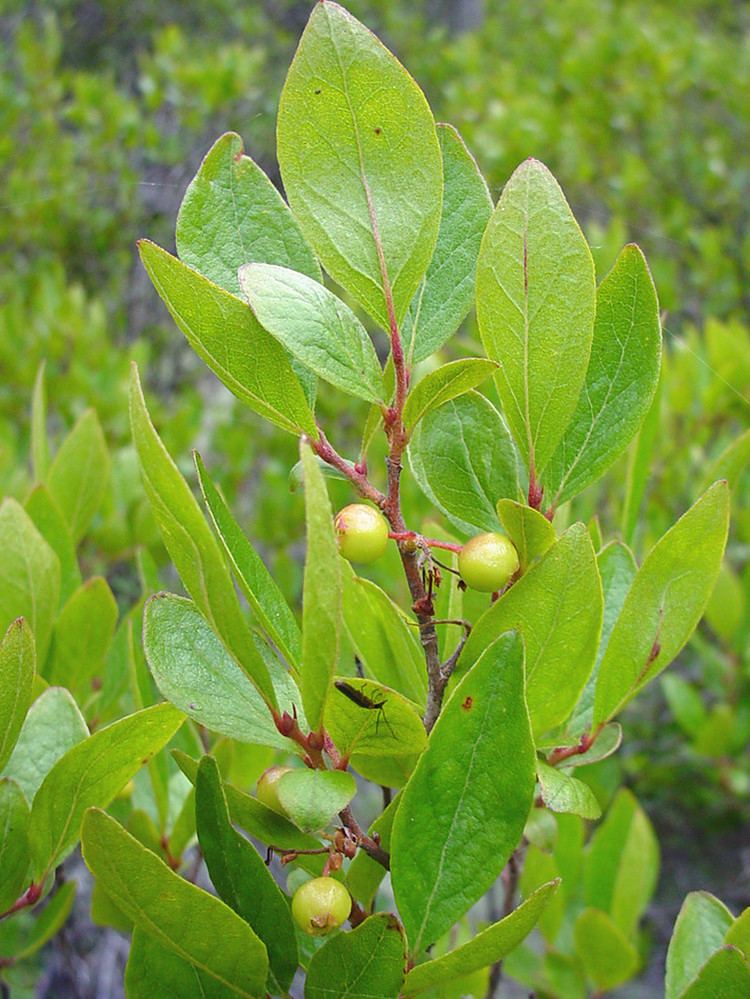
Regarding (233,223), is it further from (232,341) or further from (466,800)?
(466,800)

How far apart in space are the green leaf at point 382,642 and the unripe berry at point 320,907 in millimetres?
162

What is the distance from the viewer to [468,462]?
2.22 ft

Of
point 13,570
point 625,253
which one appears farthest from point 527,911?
point 13,570

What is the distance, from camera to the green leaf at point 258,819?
62 centimetres

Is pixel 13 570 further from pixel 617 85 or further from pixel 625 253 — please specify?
pixel 617 85

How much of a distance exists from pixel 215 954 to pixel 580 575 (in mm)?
304

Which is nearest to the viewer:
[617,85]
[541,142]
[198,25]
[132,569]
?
[132,569]

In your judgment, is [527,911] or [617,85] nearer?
[527,911]

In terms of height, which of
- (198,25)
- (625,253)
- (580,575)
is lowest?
(198,25)

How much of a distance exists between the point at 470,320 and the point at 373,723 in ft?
8.07

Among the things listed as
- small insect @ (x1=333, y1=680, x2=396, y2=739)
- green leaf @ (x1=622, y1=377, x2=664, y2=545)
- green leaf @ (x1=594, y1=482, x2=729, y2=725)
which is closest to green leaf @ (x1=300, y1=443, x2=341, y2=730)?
small insect @ (x1=333, y1=680, x2=396, y2=739)

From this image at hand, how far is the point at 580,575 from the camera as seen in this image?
598 mm

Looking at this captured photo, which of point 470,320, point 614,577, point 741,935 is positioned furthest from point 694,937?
point 470,320

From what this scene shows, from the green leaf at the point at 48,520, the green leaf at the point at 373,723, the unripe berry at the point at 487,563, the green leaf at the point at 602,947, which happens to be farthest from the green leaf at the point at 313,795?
the green leaf at the point at 602,947
